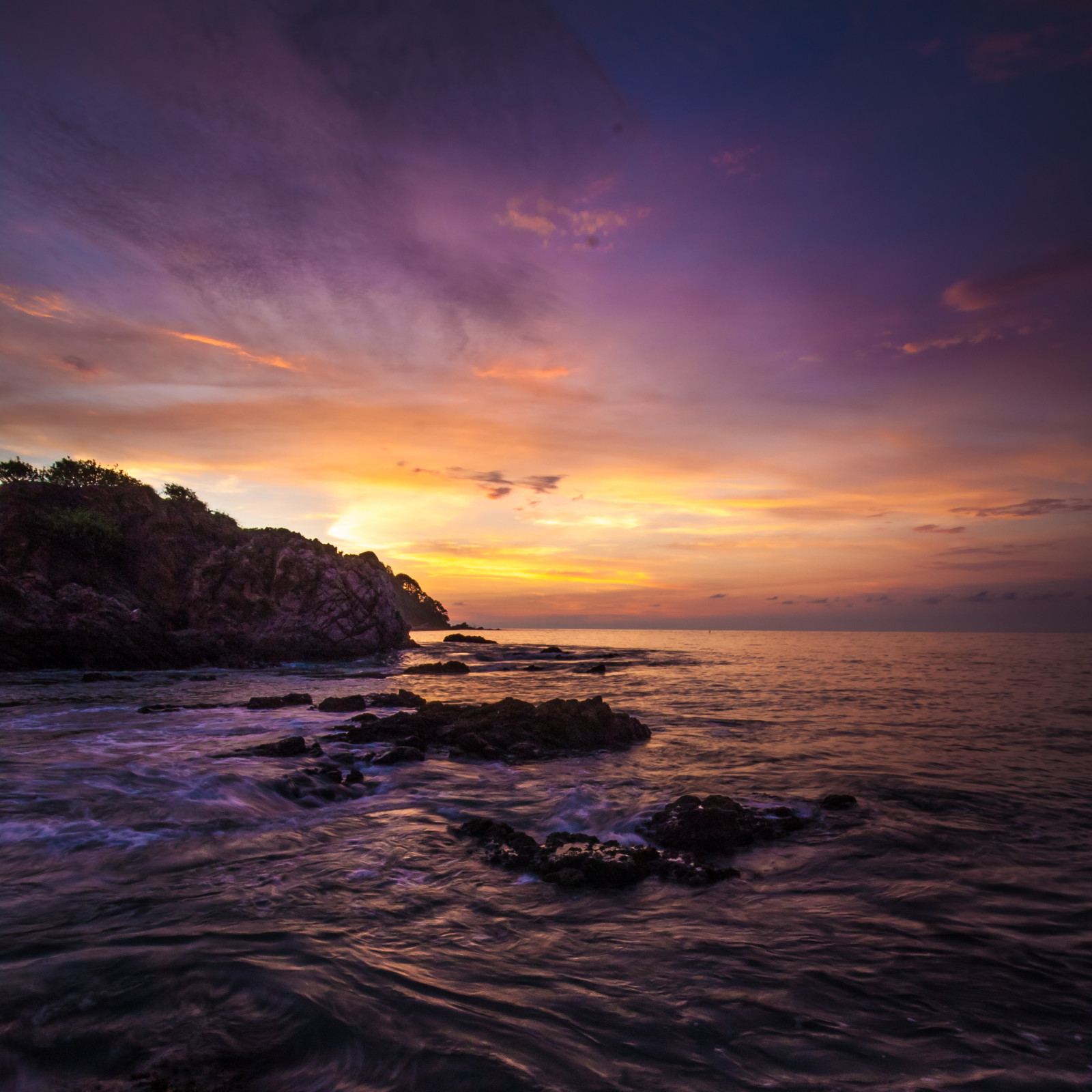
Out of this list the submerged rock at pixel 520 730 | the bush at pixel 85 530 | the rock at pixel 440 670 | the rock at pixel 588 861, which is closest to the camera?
the rock at pixel 588 861

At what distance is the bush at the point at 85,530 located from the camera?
33.8 m

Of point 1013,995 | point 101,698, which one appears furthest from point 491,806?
point 101,698

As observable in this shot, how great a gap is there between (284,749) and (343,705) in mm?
7876

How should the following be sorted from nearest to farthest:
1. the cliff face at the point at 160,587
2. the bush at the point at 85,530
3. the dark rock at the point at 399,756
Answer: the dark rock at the point at 399,756 → the cliff face at the point at 160,587 → the bush at the point at 85,530

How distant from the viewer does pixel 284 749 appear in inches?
502

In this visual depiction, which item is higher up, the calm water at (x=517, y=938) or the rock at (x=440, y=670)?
the calm water at (x=517, y=938)

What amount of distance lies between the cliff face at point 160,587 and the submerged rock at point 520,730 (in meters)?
26.3

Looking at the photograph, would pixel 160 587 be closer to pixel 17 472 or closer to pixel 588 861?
pixel 17 472

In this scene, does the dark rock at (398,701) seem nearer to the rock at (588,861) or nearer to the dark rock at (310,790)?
the dark rock at (310,790)

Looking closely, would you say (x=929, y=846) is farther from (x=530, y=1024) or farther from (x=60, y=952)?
(x=60, y=952)

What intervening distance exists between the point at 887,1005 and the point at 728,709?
1759 cm

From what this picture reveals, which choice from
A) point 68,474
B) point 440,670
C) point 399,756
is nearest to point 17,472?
point 68,474

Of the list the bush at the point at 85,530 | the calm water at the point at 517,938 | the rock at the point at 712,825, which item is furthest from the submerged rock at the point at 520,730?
the bush at the point at 85,530

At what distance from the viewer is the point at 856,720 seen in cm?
1820
